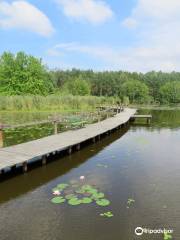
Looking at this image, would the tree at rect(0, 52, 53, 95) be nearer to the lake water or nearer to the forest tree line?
the forest tree line

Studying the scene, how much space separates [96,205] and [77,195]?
85cm

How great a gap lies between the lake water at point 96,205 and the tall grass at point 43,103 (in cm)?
2903

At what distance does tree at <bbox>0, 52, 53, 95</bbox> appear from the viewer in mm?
53250

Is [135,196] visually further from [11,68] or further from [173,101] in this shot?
[173,101]

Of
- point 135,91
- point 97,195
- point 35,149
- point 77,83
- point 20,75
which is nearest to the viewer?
point 97,195

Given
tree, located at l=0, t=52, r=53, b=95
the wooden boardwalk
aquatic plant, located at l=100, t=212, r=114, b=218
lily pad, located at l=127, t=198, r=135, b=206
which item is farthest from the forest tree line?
aquatic plant, located at l=100, t=212, r=114, b=218

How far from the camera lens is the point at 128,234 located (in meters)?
5.55

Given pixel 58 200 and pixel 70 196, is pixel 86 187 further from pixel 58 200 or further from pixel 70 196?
pixel 58 200

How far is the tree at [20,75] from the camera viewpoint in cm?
5325

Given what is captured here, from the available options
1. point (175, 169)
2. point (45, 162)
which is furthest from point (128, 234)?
point (45, 162)

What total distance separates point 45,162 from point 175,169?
5.19 m

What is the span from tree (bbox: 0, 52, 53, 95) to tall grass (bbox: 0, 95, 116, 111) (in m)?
12.1

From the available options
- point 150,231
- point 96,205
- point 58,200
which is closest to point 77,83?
point 58,200

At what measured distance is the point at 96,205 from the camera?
6.89m
